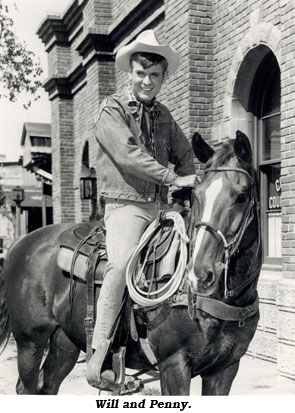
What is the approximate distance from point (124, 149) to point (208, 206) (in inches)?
31.4

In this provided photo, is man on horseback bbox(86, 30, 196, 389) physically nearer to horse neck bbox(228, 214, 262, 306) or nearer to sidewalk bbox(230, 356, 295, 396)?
horse neck bbox(228, 214, 262, 306)

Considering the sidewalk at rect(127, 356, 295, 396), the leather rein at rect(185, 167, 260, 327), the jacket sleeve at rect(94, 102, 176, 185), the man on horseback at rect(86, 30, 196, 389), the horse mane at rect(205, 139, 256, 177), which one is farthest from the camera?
the sidewalk at rect(127, 356, 295, 396)

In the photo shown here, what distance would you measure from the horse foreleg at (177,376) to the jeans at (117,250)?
1.70 feet

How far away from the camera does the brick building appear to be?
769 cm

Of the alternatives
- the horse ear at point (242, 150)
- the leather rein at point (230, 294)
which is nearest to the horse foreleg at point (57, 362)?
the leather rein at point (230, 294)

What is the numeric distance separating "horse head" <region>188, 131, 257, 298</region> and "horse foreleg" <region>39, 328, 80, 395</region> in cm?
184

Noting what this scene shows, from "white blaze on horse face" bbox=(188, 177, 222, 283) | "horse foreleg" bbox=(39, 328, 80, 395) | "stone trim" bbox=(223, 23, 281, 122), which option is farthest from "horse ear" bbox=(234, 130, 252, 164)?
"stone trim" bbox=(223, 23, 281, 122)

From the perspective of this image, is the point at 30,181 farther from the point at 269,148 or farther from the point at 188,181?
the point at 188,181

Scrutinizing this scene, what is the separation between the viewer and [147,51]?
4.23 m

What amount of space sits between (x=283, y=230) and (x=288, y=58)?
1.99m

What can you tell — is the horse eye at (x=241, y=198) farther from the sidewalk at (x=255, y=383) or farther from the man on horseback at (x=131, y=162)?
the sidewalk at (x=255, y=383)

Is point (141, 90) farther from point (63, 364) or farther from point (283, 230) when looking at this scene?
point (283, 230)

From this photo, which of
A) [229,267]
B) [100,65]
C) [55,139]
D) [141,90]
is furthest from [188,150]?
[55,139]

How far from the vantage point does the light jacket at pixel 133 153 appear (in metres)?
4.05
